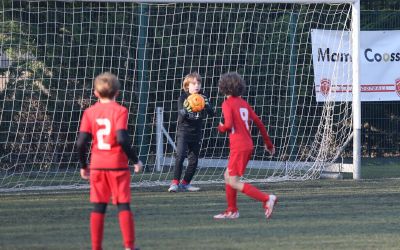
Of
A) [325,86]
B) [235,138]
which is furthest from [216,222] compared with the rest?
[325,86]

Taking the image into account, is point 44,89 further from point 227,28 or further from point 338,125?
point 338,125

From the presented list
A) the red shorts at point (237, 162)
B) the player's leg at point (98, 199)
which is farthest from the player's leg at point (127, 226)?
the red shorts at point (237, 162)

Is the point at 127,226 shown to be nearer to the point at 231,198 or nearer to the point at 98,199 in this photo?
the point at 98,199

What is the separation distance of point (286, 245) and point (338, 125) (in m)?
7.98

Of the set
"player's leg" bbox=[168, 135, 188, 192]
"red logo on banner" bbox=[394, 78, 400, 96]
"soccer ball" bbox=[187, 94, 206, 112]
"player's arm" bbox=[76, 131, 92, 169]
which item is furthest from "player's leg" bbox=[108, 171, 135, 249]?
"red logo on banner" bbox=[394, 78, 400, 96]

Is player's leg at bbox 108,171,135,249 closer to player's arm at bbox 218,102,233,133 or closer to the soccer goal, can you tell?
player's arm at bbox 218,102,233,133

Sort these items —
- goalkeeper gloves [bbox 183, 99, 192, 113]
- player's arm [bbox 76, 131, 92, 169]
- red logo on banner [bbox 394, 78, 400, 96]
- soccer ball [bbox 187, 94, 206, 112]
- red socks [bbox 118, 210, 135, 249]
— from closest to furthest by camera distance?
red socks [bbox 118, 210, 135, 249]
player's arm [bbox 76, 131, 92, 169]
soccer ball [bbox 187, 94, 206, 112]
goalkeeper gloves [bbox 183, 99, 192, 113]
red logo on banner [bbox 394, 78, 400, 96]

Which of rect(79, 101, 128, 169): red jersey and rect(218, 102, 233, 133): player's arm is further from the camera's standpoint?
rect(218, 102, 233, 133): player's arm

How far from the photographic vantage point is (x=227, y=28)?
1620 centimetres

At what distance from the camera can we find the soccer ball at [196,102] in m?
12.2

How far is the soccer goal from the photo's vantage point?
15.0 m

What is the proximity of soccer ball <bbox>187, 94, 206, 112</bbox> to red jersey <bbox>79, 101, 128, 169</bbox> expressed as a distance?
14.2 ft

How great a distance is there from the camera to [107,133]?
7.84m

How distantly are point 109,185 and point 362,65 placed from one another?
971 cm
